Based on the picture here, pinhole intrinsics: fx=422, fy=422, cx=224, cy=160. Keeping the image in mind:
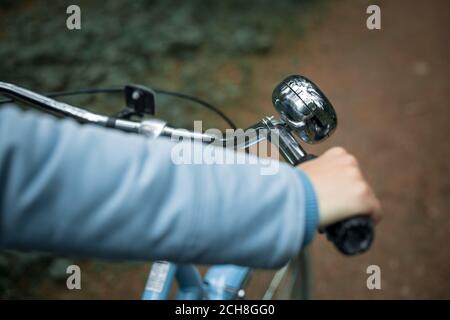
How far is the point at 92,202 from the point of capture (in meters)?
0.47

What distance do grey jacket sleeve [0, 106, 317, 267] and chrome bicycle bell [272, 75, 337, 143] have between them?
0.23 metres

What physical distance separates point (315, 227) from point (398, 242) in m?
1.82

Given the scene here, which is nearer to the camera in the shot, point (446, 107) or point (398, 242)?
point (398, 242)

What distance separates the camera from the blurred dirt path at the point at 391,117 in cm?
208

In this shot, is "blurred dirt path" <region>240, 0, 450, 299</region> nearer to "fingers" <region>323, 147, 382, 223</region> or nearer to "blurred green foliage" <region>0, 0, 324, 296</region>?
"blurred green foliage" <region>0, 0, 324, 296</region>

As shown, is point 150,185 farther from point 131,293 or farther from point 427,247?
point 427,247

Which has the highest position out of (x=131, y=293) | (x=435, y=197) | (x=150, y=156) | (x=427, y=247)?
(x=150, y=156)

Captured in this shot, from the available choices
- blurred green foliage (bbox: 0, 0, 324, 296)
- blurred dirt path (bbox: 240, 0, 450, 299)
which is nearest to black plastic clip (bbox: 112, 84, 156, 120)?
blurred dirt path (bbox: 240, 0, 450, 299)

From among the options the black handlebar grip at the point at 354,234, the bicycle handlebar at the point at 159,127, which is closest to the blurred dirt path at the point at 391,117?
the bicycle handlebar at the point at 159,127

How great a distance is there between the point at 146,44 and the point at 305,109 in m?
2.44

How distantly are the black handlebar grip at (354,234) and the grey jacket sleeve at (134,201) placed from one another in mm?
41

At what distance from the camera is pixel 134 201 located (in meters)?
0.49

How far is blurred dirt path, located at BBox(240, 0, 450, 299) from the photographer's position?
208 centimetres
